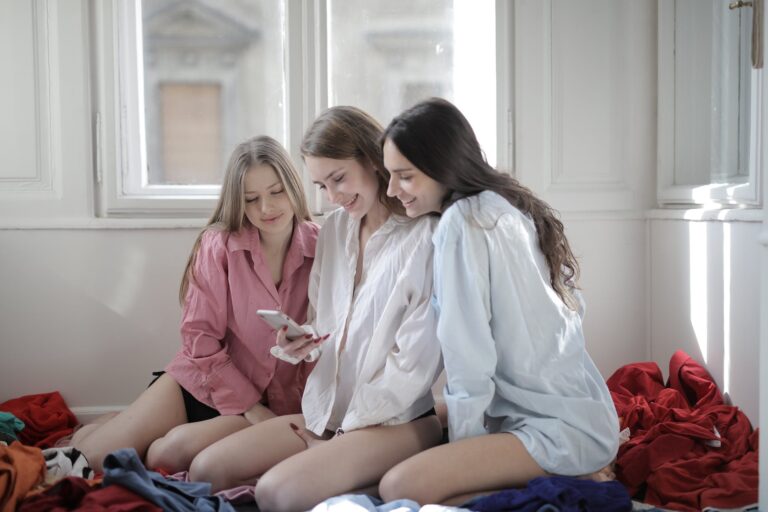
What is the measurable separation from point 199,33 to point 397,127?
59.2 inches

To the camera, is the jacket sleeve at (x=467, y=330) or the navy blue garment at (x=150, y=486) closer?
the navy blue garment at (x=150, y=486)

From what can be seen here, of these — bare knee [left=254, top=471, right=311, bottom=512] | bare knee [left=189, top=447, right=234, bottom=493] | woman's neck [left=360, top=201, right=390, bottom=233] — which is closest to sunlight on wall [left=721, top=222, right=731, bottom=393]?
woman's neck [left=360, top=201, right=390, bottom=233]

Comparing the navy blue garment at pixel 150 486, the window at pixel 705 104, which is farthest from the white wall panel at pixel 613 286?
the navy blue garment at pixel 150 486

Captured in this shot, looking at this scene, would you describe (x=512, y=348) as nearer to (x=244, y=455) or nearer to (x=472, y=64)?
(x=244, y=455)

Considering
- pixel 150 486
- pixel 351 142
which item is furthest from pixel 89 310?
pixel 150 486

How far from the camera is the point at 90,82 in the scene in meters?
3.19

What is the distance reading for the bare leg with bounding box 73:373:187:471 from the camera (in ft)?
8.34

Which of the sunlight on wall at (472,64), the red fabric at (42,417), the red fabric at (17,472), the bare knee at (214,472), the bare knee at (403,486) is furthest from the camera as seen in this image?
the sunlight on wall at (472,64)

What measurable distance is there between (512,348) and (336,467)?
553mm

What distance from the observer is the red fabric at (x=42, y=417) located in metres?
2.88

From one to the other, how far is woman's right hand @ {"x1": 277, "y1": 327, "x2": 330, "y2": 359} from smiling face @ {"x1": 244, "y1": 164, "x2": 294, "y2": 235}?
410 millimetres

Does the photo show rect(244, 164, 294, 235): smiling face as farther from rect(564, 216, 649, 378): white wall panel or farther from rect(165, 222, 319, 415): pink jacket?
rect(564, 216, 649, 378): white wall panel

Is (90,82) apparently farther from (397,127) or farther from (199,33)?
(397,127)

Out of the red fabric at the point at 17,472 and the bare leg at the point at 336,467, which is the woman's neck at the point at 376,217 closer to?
the bare leg at the point at 336,467
